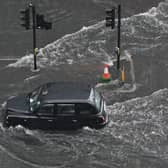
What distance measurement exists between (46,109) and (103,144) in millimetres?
2328

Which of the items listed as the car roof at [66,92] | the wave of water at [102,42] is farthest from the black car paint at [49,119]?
the wave of water at [102,42]

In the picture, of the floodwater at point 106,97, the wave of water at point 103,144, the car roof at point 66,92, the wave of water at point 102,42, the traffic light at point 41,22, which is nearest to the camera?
the wave of water at point 103,144

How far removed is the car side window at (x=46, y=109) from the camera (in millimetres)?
14188

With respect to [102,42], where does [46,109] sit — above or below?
below

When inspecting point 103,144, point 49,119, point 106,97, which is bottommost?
point 103,144

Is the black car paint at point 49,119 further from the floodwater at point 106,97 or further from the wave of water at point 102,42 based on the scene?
the wave of water at point 102,42

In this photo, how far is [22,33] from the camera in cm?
2361

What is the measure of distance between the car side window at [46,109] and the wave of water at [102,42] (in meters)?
5.75

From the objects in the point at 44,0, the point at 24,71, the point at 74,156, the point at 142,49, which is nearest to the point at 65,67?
the point at 24,71

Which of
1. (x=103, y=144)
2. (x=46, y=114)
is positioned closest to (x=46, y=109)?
(x=46, y=114)

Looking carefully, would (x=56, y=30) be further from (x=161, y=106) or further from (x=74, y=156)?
(x=74, y=156)

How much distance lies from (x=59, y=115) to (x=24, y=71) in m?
5.70

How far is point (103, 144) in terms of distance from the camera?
13.9 metres

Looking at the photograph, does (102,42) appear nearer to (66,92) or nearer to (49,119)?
(66,92)
